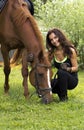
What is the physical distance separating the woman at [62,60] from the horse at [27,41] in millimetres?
226

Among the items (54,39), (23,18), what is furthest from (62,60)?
(23,18)

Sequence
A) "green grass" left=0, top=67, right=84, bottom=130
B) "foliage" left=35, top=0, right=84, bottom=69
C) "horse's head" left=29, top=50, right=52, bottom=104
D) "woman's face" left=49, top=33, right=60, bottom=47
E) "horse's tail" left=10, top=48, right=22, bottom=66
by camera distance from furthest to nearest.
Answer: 1. "foliage" left=35, top=0, right=84, bottom=69
2. "horse's tail" left=10, top=48, right=22, bottom=66
3. "woman's face" left=49, top=33, right=60, bottom=47
4. "horse's head" left=29, top=50, right=52, bottom=104
5. "green grass" left=0, top=67, right=84, bottom=130

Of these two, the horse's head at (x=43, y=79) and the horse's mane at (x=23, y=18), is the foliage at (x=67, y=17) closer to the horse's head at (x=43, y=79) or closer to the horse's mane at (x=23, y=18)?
the horse's mane at (x=23, y=18)

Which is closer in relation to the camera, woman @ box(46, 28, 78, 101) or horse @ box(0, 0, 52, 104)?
horse @ box(0, 0, 52, 104)

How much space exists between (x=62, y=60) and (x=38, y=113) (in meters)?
1.21

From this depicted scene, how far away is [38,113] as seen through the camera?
5.87m

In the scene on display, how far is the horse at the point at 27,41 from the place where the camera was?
249 inches

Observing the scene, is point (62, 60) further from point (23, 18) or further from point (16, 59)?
point (16, 59)

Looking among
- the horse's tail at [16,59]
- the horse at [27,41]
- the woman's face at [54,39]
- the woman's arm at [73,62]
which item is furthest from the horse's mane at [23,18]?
the horse's tail at [16,59]

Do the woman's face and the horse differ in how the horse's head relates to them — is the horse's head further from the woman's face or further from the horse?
the woman's face

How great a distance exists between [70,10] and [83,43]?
105 centimetres

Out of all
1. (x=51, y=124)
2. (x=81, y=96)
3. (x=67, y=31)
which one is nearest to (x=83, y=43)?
(x=67, y=31)

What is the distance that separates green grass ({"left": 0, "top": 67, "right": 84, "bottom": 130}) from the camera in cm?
514

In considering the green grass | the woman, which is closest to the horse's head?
the green grass
